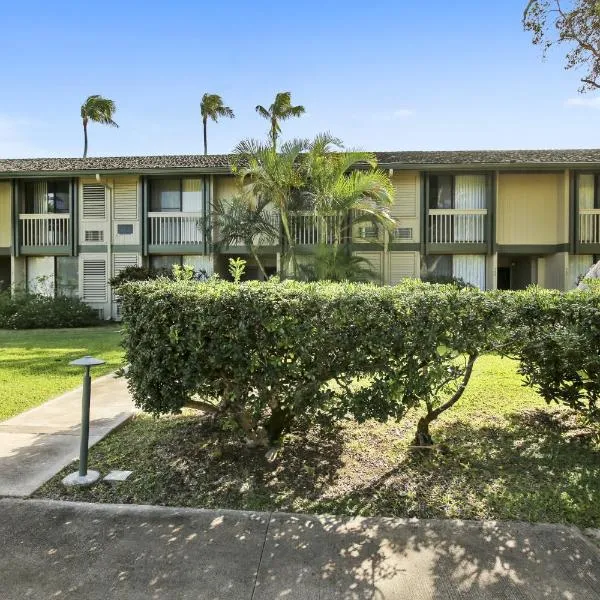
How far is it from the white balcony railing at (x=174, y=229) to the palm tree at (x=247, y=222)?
1819 millimetres

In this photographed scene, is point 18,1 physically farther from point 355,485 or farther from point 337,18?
point 355,485

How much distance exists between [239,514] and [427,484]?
1.61 meters

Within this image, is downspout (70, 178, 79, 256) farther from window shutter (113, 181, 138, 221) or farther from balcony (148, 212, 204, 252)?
balcony (148, 212, 204, 252)

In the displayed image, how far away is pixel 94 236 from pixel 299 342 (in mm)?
17220

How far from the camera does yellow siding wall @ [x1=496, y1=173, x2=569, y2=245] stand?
1736cm

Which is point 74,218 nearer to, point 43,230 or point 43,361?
point 43,230

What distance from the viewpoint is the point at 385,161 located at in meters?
17.4

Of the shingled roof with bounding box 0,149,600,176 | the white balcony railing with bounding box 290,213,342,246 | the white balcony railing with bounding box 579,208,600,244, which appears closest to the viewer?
the white balcony railing with bounding box 290,213,342,246

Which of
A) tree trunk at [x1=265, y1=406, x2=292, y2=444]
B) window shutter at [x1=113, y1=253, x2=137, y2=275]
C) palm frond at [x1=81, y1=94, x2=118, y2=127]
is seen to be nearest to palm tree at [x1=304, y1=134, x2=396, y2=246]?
window shutter at [x1=113, y1=253, x2=137, y2=275]

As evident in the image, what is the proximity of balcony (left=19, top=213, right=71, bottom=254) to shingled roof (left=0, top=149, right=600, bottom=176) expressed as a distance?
1.88 meters

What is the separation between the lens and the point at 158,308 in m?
3.73

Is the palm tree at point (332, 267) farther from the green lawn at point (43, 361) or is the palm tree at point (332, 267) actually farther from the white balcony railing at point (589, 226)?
the white balcony railing at point (589, 226)

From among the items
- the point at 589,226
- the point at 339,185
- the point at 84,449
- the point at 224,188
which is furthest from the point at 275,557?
the point at 589,226

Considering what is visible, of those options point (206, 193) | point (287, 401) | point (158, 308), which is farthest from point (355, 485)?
point (206, 193)
